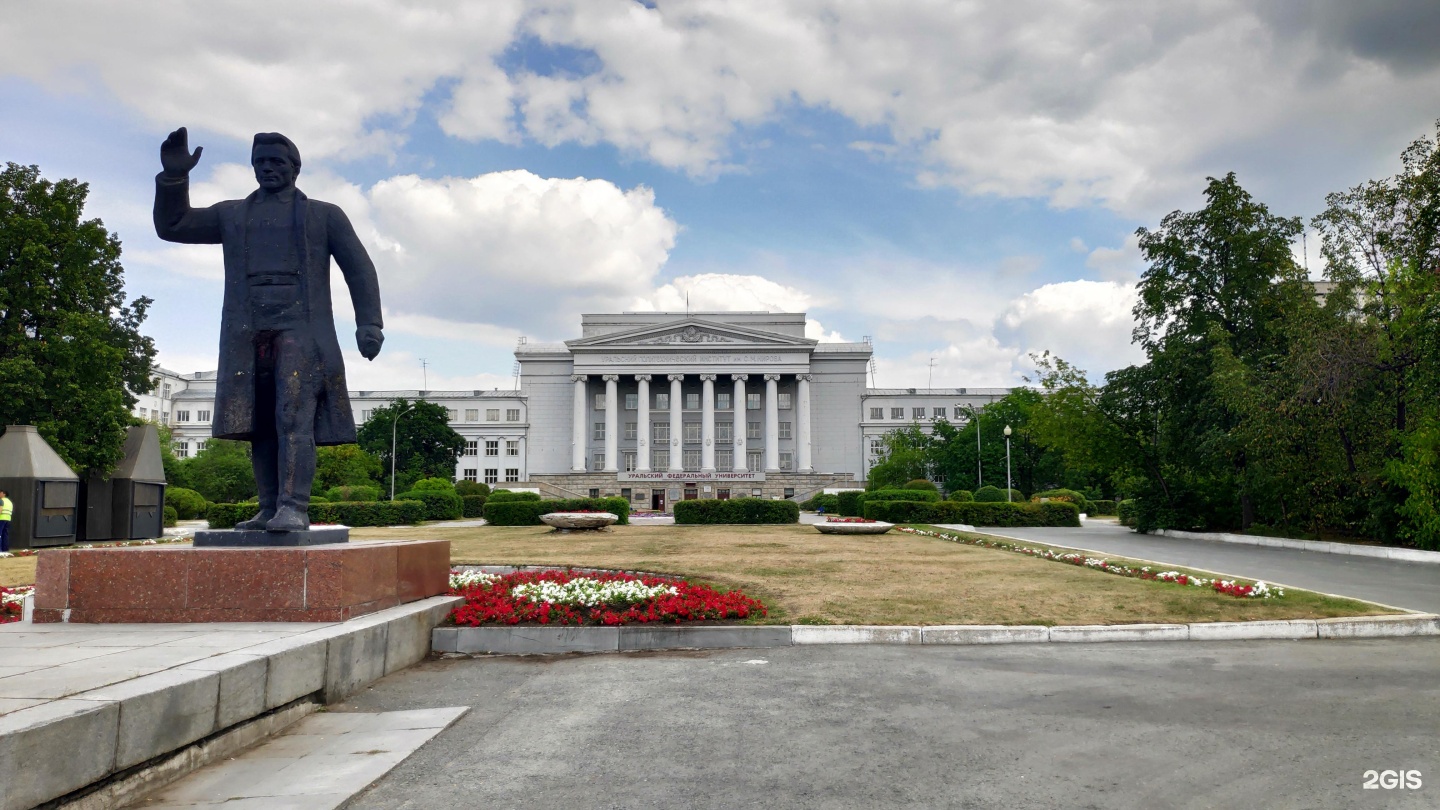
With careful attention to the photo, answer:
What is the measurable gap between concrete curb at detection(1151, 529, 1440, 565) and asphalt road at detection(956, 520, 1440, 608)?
0.40 metres

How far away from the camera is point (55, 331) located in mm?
25516

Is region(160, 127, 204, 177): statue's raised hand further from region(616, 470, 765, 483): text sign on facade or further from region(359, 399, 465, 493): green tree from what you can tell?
region(616, 470, 765, 483): text sign on facade

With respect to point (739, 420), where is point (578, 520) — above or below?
below

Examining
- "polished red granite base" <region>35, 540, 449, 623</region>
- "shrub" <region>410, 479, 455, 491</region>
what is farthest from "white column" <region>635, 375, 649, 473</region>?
"polished red granite base" <region>35, 540, 449, 623</region>

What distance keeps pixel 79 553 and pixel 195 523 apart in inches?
1488

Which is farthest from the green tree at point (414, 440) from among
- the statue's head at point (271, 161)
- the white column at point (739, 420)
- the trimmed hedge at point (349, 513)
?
the statue's head at point (271, 161)

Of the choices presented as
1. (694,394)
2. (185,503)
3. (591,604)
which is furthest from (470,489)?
(591,604)

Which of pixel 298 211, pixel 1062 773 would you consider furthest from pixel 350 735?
pixel 298 211

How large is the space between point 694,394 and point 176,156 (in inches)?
2879

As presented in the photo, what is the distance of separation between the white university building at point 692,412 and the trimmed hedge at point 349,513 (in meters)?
33.2

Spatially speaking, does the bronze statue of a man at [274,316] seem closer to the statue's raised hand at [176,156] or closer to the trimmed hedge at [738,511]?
the statue's raised hand at [176,156]

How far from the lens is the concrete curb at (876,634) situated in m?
8.48

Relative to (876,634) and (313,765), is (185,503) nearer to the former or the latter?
(876,634)

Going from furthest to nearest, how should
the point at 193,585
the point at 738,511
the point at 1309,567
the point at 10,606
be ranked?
the point at 738,511 → the point at 1309,567 → the point at 10,606 → the point at 193,585
